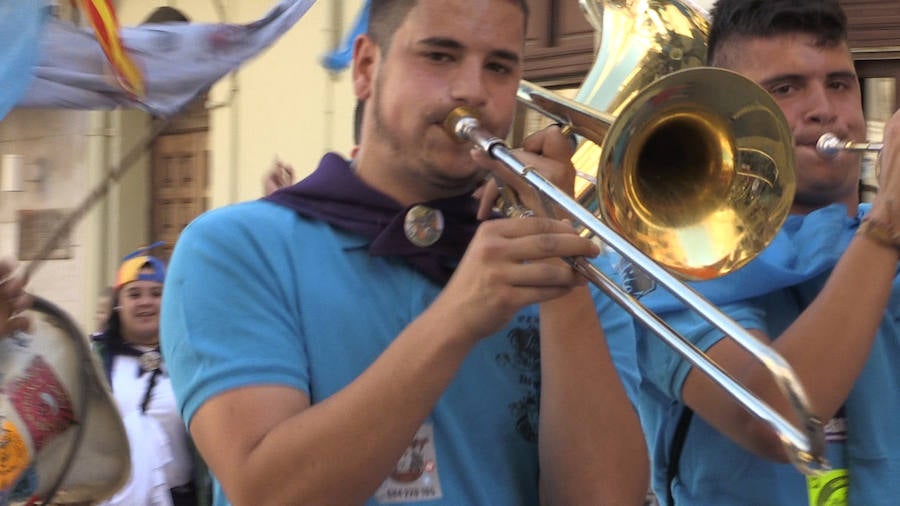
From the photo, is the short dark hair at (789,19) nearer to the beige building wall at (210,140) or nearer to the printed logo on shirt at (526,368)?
the printed logo on shirt at (526,368)

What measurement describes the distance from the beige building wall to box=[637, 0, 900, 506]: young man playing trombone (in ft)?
16.5

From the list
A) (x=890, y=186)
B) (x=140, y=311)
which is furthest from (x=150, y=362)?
(x=890, y=186)

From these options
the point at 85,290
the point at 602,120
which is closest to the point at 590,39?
the point at 602,120

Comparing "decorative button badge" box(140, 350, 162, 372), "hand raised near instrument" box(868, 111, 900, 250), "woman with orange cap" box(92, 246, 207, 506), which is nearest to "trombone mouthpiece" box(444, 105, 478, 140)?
"hand raised near instrument" box(868, 111, 900, 250)

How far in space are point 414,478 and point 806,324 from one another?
691mm

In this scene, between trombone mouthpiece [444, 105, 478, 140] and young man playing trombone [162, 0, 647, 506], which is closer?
young man playing trombone [162, 0, 647, 506]

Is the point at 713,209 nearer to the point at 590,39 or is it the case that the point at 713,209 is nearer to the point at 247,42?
the point at 247,42

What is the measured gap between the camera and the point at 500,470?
1.98m

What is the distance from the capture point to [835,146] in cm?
244

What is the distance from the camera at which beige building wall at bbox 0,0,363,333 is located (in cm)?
800

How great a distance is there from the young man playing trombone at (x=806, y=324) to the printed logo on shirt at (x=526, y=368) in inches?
11.3

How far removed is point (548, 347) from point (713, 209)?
1.65 ft

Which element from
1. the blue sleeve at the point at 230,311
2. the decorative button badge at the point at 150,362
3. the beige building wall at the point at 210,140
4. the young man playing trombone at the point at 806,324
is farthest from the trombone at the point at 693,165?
the beige building wall at the point at 210,140

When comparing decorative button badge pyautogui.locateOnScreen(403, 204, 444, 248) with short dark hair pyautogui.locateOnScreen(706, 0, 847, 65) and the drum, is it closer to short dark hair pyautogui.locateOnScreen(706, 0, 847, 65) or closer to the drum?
short dark hair pyautogui.locateOnScreen(706, 0, 847, 65)
